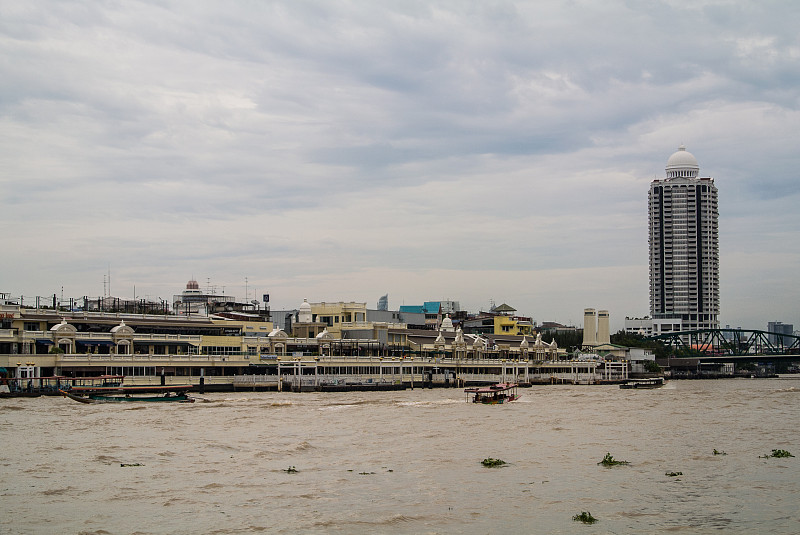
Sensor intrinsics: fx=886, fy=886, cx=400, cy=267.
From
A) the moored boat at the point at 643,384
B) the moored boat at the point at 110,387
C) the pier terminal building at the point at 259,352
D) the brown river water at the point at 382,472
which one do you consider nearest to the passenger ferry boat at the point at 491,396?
the brown river water at the point at 382,472

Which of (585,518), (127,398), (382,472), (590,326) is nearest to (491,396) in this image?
(127,398)

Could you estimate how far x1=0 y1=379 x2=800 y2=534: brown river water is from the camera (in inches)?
1228

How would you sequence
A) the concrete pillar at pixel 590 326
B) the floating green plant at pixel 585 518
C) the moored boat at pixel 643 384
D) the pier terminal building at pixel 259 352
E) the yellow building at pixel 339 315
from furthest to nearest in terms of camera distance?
the concrete pillar at pixel 590 326
the yellow building at pixel 339 315
the moored boat at pixel 643 384
the pier terminal building at pixel 259 352
the floating green plant at pixel 585 518

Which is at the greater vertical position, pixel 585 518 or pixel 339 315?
pixel 339 315

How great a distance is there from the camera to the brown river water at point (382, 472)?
31.2 meters

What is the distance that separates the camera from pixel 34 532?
95.3ft

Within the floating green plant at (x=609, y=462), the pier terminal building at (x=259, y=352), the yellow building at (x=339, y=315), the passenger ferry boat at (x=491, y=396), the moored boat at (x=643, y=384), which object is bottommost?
the moored boat at (x=643, y=384)

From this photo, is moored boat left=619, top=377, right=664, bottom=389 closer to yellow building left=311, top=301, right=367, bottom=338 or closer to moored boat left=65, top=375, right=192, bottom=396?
yellow building left=311, top=301, right=367, bottom=338

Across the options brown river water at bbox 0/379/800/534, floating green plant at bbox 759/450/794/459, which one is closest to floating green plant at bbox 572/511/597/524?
brown river water at bbox 0/379/800/534

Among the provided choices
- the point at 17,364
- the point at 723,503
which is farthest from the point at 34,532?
the point at 17,364

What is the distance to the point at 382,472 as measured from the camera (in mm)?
40906

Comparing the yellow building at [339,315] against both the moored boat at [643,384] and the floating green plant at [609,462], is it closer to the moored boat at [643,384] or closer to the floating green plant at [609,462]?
the moored boat at [643,384]

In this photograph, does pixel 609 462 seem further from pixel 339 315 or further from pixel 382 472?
pixel 339 315

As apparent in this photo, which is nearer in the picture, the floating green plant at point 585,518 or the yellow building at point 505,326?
the floating green plant at point 585,518
